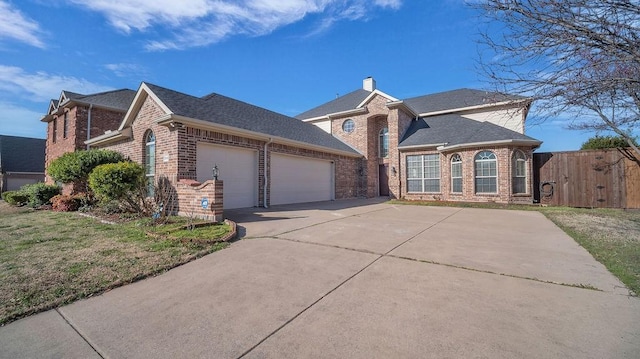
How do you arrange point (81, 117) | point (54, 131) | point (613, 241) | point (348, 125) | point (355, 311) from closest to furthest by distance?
point (355, 311) → point (613, 241) → point (81, 117) → point (54, 131) → point (348, 125)

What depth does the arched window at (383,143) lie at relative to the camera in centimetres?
1847

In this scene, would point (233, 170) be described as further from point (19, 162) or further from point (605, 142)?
point (19, 162)

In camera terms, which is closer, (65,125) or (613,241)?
(613,241)

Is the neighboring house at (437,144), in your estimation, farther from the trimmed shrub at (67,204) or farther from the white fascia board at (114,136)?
the trimmed shrub at (67,204)

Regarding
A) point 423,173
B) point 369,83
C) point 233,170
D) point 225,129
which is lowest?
point 233,170

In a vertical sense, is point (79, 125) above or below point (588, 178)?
above

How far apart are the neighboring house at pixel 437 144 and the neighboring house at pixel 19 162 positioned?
2734 centimetres

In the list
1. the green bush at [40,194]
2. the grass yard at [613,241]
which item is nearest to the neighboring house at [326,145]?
the grass yard at [613,241]

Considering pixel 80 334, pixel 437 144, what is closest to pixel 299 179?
pixel 437 144

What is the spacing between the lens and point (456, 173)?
14.4m

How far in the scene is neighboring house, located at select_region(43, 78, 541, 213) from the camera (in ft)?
29.0

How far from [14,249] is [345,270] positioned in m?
5.76

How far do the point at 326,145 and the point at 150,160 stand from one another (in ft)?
27.3

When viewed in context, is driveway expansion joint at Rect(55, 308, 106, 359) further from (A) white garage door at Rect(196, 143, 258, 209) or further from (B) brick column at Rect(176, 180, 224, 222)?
(A) white garage door at Rect(196, 143, 258, 209)
